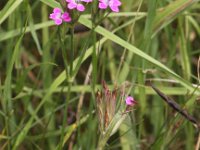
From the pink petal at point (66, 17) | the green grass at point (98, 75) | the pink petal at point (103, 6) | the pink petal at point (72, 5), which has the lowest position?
the green grass at point (98, 75)

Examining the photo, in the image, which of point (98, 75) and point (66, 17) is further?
point (98, 75)

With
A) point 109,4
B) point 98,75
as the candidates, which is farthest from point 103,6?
point 98,75

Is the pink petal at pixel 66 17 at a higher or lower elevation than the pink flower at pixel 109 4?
lower

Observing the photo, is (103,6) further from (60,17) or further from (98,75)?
(98,75)

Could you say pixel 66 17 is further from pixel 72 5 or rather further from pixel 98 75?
pixel 98 75

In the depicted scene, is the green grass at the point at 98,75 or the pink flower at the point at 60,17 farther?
the green grass at the point at 98,75

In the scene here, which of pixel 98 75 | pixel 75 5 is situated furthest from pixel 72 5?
pixel 98 75

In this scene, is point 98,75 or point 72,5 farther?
point 98,75

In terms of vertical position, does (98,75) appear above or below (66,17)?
below

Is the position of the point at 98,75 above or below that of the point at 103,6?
below
